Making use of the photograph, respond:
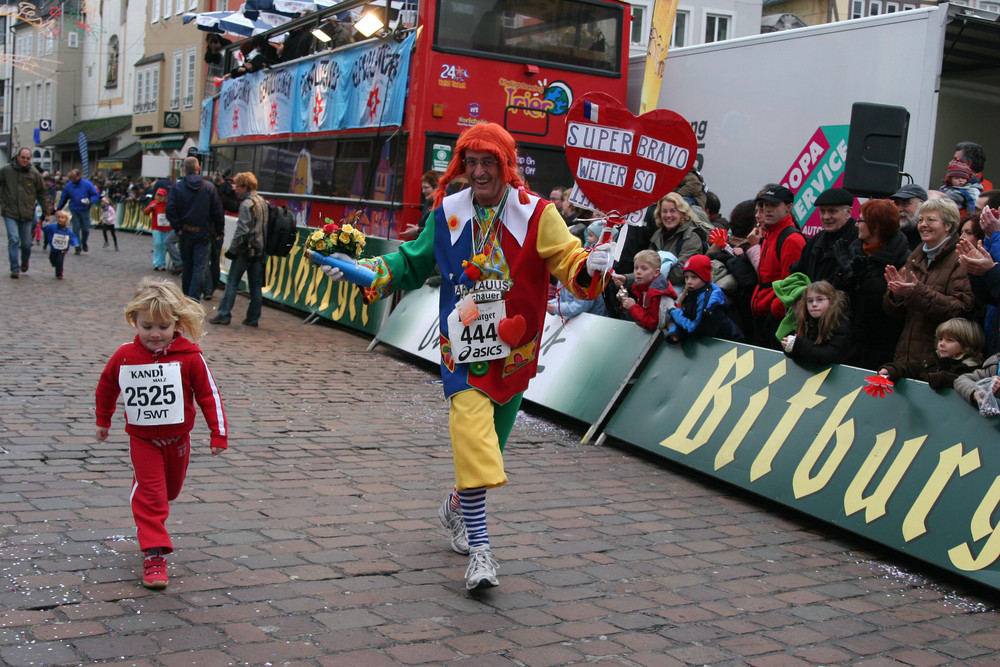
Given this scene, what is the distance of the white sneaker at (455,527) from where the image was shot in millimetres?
4969

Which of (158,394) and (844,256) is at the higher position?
(844,256)

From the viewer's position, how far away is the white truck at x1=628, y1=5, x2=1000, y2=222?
920cm

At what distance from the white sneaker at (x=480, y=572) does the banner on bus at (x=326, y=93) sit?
31.5 ft

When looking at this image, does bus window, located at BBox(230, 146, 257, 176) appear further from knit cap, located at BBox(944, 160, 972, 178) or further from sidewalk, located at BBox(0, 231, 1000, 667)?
knit cap, located at BBox(944, 160, 972, 178)

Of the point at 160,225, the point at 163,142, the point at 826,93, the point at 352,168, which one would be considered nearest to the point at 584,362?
the point at 826,93

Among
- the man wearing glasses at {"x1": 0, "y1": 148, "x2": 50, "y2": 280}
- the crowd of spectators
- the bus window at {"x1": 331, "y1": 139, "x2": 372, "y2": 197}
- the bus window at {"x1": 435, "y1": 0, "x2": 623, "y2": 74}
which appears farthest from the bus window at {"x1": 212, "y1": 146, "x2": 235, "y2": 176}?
the crowd of spectators

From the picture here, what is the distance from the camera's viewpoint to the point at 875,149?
7.56 m

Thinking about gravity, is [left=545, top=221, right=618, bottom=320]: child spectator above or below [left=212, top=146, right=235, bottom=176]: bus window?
below

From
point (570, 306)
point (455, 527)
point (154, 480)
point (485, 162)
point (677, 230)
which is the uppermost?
point (485, 162)

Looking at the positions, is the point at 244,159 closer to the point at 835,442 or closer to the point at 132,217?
the point at 835,442

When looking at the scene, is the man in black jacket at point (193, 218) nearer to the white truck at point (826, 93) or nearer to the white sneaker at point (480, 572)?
the white truck at point (826, 93)

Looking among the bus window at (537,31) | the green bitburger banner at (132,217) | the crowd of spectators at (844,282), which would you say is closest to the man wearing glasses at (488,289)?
the crowd of spectators at (844,282)

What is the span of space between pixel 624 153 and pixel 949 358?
2.10 meters

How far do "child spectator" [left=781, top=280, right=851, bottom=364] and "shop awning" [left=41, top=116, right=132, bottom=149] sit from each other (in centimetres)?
4690
